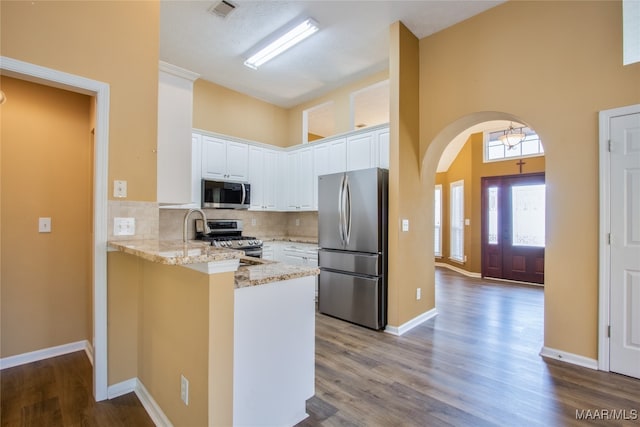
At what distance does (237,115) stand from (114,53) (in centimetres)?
309

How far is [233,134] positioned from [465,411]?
4.77m

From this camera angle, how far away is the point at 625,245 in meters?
2.37

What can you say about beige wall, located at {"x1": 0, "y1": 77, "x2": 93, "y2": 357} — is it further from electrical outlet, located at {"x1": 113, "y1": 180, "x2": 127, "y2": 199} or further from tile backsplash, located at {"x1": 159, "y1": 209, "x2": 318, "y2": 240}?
tile backsplash, located at {"x1": 159, "y1": 209, "x2": 318, "y2": 240}

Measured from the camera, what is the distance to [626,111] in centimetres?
235

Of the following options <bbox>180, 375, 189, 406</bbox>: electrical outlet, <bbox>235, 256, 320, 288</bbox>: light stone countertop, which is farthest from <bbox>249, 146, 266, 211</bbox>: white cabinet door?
<bbox>180, 375, 189, 406</bbox>: electrical outlet

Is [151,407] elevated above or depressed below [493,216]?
below

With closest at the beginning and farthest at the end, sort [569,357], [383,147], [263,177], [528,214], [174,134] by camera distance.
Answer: [569,357] < [174,134] < [383,147] < [263,177] < [528,214]

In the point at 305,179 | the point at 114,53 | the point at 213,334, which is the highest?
the point at 114,53

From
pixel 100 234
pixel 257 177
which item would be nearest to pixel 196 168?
pixel 257 177

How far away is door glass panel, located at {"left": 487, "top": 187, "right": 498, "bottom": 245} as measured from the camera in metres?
6.45

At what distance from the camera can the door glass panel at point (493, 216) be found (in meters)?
6.45

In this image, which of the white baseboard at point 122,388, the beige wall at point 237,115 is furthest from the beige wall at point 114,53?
the beige wall at point 237,115

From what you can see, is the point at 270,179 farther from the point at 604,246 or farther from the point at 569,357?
the point at 569,357

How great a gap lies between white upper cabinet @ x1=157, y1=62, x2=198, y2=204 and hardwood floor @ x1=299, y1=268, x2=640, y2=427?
222 centimetres
